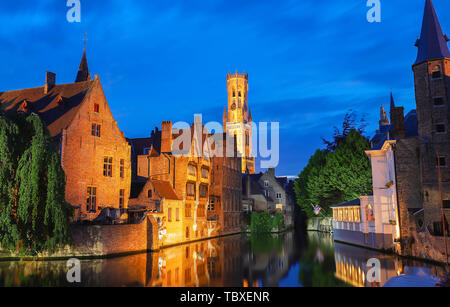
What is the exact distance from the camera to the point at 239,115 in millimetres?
172875

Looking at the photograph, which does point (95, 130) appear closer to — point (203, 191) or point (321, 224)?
point (203, 191)

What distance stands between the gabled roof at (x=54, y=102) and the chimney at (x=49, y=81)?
0.35m

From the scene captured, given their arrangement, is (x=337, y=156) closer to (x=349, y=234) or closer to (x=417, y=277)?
(x=349, y=234)

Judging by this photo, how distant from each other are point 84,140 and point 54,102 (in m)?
6.70

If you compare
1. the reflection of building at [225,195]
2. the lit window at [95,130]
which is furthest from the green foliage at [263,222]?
the lit window at [95,130]

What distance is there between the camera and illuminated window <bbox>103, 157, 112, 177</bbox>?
40062 mm

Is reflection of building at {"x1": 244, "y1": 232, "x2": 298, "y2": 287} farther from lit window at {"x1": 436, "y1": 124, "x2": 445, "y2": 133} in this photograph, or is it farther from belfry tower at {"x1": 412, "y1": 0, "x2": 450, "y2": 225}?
lit window at {"x1": 436, "y1": 124, "x2": 445, "y2": 133}

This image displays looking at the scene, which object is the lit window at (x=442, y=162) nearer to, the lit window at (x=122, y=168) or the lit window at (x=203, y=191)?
the lit window at (x=122, y=168)

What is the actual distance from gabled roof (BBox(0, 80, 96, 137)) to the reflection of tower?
123613 mm

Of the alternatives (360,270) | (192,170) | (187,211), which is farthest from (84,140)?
(360,270)

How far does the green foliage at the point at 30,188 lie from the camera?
2583 centimetres

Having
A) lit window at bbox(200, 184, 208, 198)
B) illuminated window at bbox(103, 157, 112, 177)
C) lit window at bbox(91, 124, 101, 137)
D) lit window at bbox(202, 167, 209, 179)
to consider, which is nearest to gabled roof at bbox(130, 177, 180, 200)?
illuminated window at bbox(103, 157, 112, 177)

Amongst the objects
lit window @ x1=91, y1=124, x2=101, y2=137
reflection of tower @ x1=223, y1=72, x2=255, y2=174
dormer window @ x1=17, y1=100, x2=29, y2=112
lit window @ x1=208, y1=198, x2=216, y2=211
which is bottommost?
lit window @ x1=208, y1=198, x2=216, y2=211
